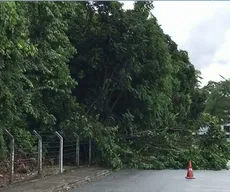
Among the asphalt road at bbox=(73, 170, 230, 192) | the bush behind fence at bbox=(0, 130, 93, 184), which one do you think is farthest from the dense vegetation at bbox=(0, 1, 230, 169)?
the asphalt road at bbox=(73, 170, 230, 192)

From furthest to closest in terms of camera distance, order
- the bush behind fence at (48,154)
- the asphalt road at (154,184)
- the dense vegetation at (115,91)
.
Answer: the dense vegetation at (115,91) → the bush behind fence at (48,154) → the asphalt road at (154,184)

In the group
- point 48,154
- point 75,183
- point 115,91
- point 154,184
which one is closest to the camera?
point 75,183

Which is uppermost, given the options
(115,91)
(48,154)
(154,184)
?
(115,91)

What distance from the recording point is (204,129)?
27500 millimetres

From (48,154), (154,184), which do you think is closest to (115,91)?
(48,154)

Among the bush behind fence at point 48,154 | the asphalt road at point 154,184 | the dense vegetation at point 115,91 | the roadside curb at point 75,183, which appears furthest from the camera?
the dense vegetation at point 115,91

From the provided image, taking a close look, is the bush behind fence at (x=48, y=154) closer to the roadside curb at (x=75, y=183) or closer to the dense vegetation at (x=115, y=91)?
the dense vegetation at (x=115, y=91)

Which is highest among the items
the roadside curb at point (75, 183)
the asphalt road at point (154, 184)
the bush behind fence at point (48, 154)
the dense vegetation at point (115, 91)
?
the dense vegetation at point (115, 91)

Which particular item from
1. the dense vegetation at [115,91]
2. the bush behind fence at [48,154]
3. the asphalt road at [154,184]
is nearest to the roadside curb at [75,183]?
the asphalt road at [154,184]

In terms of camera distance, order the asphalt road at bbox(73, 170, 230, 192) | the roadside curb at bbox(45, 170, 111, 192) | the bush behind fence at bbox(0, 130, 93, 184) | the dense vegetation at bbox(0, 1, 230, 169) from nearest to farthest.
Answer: the roadside curb at bbox(45, 170, 111, 192), the asphalt road at bbox(73, 170, 230, 192), the bush behind fence at bbox(0, 130, 93, 184), the dense vegetation at bbox(0, 1, 230, 169)

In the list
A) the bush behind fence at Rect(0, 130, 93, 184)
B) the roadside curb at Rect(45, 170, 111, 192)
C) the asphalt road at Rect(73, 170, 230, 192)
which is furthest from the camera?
the bush behind fence at Rect(0, 130, 93, 184)

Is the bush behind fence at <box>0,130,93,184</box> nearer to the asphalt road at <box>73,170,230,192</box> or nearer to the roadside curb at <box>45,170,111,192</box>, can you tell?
the roadside curb at <box>45,170,111,192</box>

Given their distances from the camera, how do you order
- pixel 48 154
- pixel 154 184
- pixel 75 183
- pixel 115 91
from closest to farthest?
1. pixel 75 183
2. pixel 154 184
3. pixel 48 154
4. pixel 115 91

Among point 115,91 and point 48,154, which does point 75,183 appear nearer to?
point 48,154
